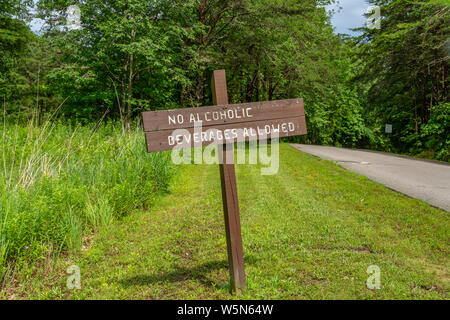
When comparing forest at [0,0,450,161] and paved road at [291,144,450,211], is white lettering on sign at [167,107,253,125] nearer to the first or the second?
paved road at [291,144,450,211]

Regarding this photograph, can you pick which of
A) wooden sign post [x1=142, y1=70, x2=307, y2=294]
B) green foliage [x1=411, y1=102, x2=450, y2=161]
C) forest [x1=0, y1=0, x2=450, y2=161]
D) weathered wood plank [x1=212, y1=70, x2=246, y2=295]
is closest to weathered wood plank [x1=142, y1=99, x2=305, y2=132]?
wooden sign post [x1=142, y1=70, x2=307, y2=294]

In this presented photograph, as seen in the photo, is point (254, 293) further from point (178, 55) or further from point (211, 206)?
point (178, 55)

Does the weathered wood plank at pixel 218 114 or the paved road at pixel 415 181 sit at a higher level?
the weathered wood plank at pixel 218 114

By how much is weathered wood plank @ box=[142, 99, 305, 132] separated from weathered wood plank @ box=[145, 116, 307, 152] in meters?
0.04

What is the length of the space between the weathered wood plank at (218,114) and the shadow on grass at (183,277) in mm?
1693

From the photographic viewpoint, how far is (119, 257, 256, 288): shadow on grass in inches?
136

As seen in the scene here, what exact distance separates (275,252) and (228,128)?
6.32 feet

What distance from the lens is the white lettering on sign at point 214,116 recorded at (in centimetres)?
295

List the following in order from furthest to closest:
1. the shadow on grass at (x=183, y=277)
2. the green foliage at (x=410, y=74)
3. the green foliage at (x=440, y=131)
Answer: the green foliage at (x=410, y=74), the green foliage at (x=440, y=131), the shadow on grass at (x=183, y=277)

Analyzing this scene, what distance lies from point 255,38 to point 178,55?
3998 millimetres

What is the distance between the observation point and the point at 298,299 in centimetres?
307

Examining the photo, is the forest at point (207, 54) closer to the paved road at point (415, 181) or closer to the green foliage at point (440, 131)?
the green foliage at point (440, 131)

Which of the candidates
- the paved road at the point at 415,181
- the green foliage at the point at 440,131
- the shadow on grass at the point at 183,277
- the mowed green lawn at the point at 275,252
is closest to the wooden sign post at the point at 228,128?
the shadow on grass at the point at 183,277
